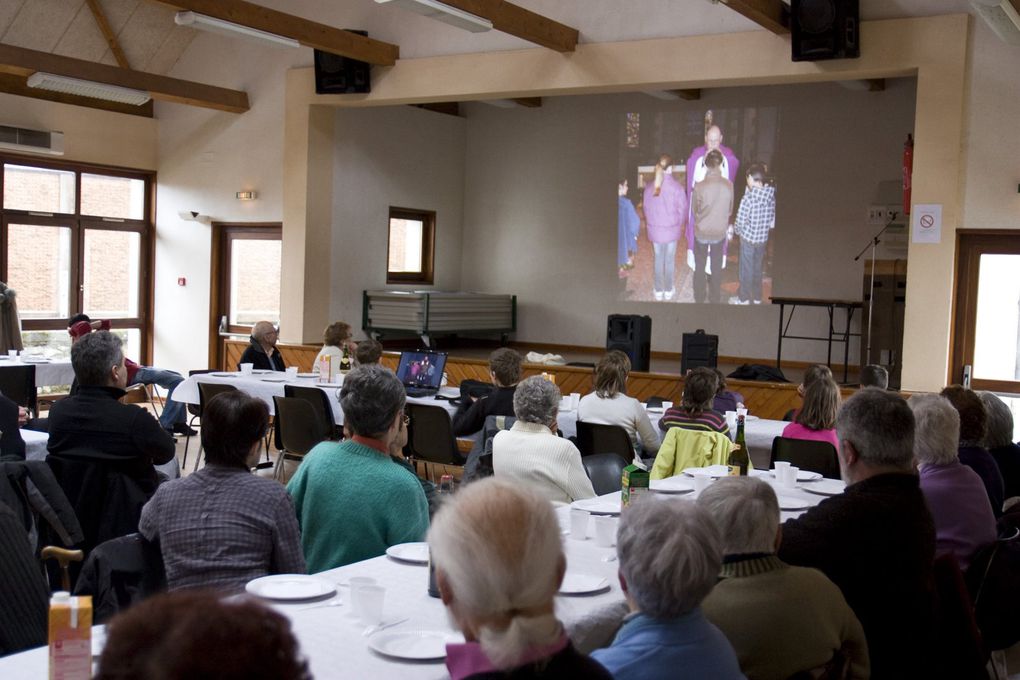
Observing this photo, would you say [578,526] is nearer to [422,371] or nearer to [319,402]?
[319,402]

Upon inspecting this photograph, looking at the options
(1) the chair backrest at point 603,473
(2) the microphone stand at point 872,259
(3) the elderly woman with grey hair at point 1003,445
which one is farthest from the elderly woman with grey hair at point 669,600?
(2) the microphone stand at point 872,259

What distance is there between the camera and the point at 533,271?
49.4 ft

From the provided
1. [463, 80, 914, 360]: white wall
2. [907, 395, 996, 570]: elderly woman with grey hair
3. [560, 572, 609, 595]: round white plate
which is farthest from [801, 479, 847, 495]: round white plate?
[463, 80, 914, 360]: white wall

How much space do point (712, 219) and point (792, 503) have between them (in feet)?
31.4

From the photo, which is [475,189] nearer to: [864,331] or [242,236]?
[242,236]

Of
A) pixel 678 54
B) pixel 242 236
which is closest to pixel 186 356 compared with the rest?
pixel 242 236

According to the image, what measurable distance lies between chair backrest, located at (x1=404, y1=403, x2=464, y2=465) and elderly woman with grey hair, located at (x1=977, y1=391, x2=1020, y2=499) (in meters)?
3.25

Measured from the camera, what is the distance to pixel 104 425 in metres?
4.15

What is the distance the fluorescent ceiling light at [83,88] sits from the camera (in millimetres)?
10180

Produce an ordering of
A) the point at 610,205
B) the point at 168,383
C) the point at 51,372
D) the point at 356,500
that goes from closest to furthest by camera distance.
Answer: the point at 356,500, the point at 168,383, the point at 51,372, the point at 610,205

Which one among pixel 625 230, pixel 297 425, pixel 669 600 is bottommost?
pixel 297 425

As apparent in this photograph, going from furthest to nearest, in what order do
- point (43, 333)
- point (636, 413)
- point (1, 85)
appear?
point (43, 333)
point (1, 85)
point (636, 413)

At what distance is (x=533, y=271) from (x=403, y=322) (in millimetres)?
2887

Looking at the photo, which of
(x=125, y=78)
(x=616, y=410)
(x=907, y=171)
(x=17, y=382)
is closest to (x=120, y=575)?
(x=616, y=410)
